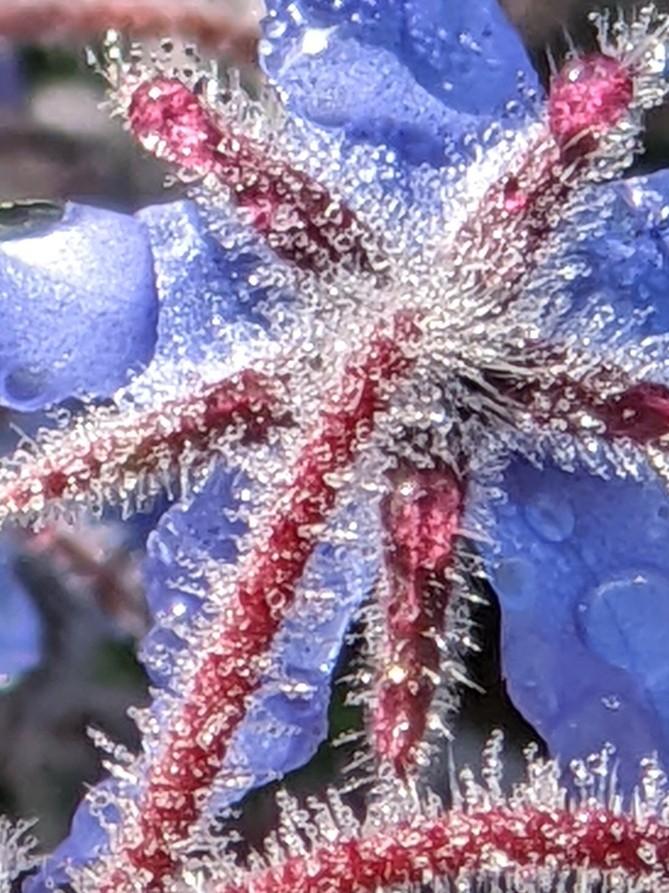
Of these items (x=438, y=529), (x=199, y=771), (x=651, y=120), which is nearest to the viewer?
(x=199, y=771)

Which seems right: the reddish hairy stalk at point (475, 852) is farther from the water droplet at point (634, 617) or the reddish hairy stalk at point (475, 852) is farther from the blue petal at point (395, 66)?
the blue petal at point (395, 66)

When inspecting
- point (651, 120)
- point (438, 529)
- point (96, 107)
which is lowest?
point (438, 529)

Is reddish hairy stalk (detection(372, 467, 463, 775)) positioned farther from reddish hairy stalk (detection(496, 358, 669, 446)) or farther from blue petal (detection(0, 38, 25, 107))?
blue petal (detection(0, 38, 25, 107))

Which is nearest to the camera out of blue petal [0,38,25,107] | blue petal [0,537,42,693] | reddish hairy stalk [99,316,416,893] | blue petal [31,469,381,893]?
reddish hairy stalk [99,316,416,893]

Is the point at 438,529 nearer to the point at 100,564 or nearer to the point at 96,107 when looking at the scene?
the point at 100,564

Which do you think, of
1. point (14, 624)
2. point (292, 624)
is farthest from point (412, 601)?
point (14, 624)

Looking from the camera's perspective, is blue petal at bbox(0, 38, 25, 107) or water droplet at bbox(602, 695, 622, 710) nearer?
water droplet at bbox(602, 695, 622, 710)

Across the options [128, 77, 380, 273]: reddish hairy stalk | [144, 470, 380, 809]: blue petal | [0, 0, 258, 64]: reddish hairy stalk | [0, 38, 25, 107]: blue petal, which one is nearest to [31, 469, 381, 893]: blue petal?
[144, 470, 380, 809]: blue petal

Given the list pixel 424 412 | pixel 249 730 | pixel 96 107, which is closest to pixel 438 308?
pixel 424 412
